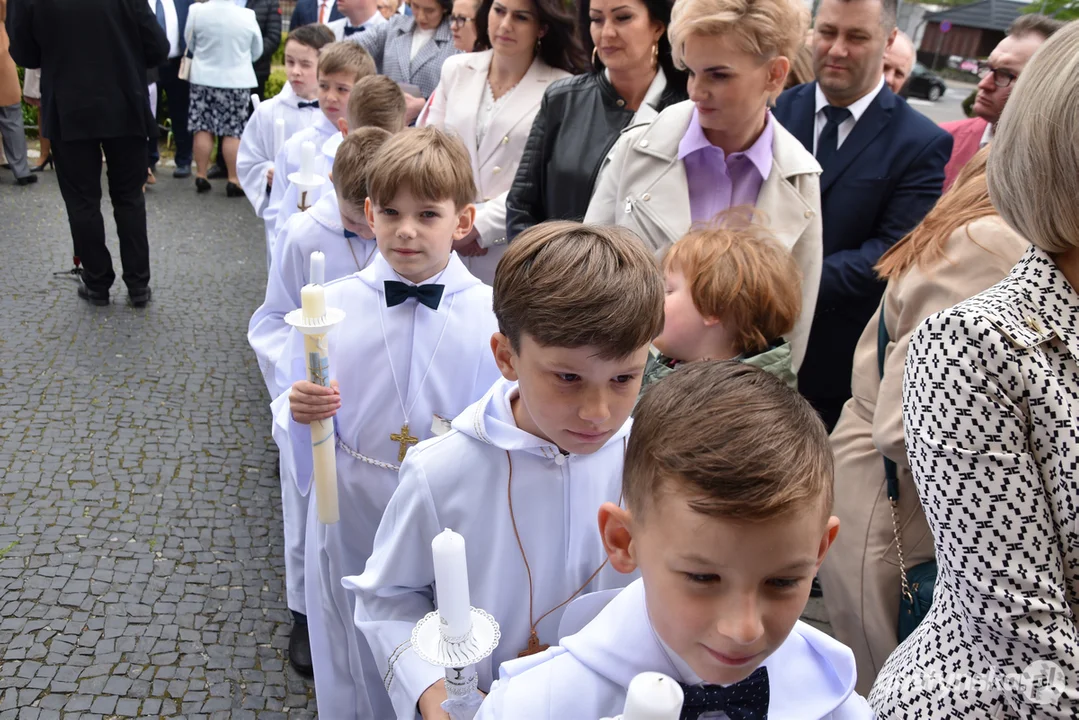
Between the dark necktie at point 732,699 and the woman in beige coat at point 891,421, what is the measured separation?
39.4 inches

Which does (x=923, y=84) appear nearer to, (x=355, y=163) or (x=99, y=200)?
(x=99, y=200)

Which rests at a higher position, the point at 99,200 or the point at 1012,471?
→ the point at 1012,471

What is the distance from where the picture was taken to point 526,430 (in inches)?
72.4

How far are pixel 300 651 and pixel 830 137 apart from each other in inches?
105

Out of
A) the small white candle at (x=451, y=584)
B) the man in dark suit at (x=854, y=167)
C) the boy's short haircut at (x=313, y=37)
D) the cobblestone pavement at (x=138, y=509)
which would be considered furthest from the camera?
the boy's short haircut at (x=313, y=37)

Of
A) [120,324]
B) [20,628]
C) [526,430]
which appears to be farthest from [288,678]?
[120,324]

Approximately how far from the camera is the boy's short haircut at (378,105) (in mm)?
4324

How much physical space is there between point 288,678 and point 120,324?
3888mm

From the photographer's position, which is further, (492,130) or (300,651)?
(492,130)

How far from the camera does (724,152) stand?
3047mm

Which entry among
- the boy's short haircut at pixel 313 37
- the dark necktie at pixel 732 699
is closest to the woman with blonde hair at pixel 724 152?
the dark necktie at pixel 732 699

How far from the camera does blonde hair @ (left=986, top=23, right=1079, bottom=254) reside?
135cm

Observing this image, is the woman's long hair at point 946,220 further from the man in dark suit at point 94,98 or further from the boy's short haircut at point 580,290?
the man in dark suit at point 94,98

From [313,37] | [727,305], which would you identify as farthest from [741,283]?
[313,37]
